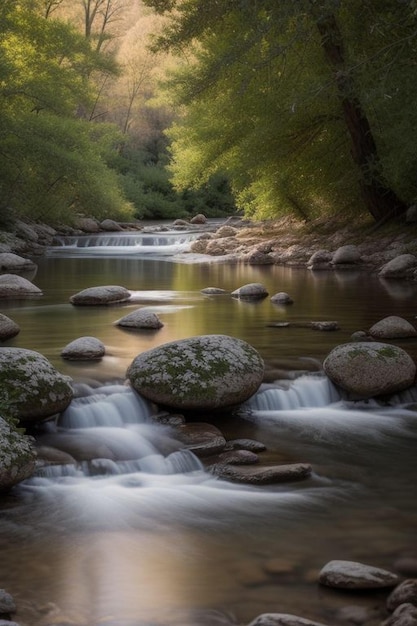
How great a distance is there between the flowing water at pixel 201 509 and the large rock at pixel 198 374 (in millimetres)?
233

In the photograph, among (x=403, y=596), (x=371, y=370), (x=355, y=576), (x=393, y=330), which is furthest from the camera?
(x=393, y=330)

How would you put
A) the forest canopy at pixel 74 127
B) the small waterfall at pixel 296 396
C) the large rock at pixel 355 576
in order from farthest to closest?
the forest canopy at pixel 74 127 < the small waterfall at pixel 296 396 < the large rock at pixel 355 576

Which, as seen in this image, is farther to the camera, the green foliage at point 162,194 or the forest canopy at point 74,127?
the green foliage at point 162,194

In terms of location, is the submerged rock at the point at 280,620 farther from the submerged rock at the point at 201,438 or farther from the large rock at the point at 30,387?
the large rock at the point at 30,387

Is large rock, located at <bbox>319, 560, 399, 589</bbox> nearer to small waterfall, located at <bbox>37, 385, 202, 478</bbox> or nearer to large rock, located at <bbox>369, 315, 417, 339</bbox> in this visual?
small waterfall, located at <bbox>37, 385, 202, 478</bbox>

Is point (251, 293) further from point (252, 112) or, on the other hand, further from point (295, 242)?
point (295, 242)

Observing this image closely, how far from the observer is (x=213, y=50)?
2412 centimetres

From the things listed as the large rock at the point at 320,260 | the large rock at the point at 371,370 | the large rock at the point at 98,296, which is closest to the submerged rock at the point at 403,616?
the large rock at the point at 371,370

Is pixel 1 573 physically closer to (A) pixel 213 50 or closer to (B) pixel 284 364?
(B) pixel 284 364

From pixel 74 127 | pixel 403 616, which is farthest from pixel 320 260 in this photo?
pixel 403 616

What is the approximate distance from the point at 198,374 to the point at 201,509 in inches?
79.9

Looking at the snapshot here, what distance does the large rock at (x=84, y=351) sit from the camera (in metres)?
9.55

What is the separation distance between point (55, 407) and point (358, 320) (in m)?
6.54

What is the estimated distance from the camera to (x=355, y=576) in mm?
4375
